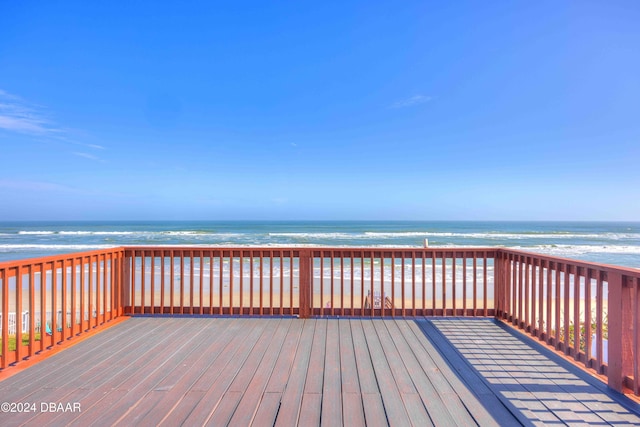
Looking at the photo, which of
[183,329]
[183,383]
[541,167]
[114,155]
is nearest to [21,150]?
[114,155]

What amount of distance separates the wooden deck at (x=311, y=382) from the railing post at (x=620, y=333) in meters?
0.14

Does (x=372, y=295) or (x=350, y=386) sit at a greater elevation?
(x=372, y=295)

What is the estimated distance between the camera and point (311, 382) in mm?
1913

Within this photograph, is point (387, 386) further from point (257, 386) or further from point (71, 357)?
point (71, 357)

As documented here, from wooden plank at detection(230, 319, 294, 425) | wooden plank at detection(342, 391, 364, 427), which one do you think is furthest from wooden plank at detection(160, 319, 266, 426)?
wooden plank at detection(342, 391, 364, 427)

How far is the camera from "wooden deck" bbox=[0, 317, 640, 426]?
1.53m

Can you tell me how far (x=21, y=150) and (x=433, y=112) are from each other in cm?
2096

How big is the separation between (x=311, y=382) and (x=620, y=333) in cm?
203

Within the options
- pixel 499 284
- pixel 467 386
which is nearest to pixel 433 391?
pixel 467 386

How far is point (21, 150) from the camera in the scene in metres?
15.2

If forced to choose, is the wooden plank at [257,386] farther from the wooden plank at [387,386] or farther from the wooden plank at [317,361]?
the wooden plank at [387,386]

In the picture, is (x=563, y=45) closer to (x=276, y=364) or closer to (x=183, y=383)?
(x=276, y=364)

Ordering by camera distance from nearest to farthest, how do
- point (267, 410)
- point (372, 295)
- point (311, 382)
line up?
point (267, 410)
point (311, 382)
point (372, 295)

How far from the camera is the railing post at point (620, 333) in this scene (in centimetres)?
179
